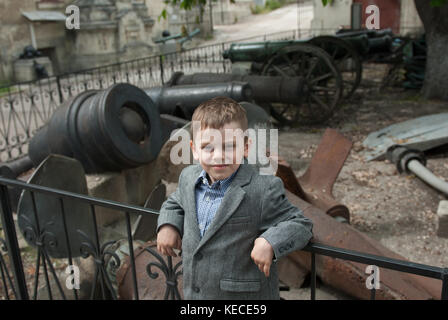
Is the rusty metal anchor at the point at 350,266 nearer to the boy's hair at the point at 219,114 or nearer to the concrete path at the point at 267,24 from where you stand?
the boy's hair at the point at 219,114

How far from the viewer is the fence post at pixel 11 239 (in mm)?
2330

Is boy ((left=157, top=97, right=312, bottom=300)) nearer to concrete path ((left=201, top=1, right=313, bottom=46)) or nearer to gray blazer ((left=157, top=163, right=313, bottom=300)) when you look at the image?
gray blazer ((left=157, top=163, right=313, bottom=300))

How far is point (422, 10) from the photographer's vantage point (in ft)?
29.1

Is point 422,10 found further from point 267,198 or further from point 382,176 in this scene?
point 267,198

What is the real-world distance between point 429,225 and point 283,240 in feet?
11.9

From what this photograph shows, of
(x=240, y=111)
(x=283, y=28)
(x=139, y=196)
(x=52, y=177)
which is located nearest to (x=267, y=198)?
(x=240, y=111)

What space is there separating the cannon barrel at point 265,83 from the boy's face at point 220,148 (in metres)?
6.18

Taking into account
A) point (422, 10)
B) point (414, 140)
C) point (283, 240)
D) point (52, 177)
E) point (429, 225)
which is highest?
point (422, 10)

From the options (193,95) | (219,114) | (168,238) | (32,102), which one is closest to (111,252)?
(168,238)

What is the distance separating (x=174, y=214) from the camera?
4.87ft

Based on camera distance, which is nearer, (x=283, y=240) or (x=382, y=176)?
(x=283, y=240)

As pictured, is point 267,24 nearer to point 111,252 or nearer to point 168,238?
point 111,252

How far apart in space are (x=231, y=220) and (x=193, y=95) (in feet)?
17.1

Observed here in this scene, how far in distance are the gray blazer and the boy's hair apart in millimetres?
167
